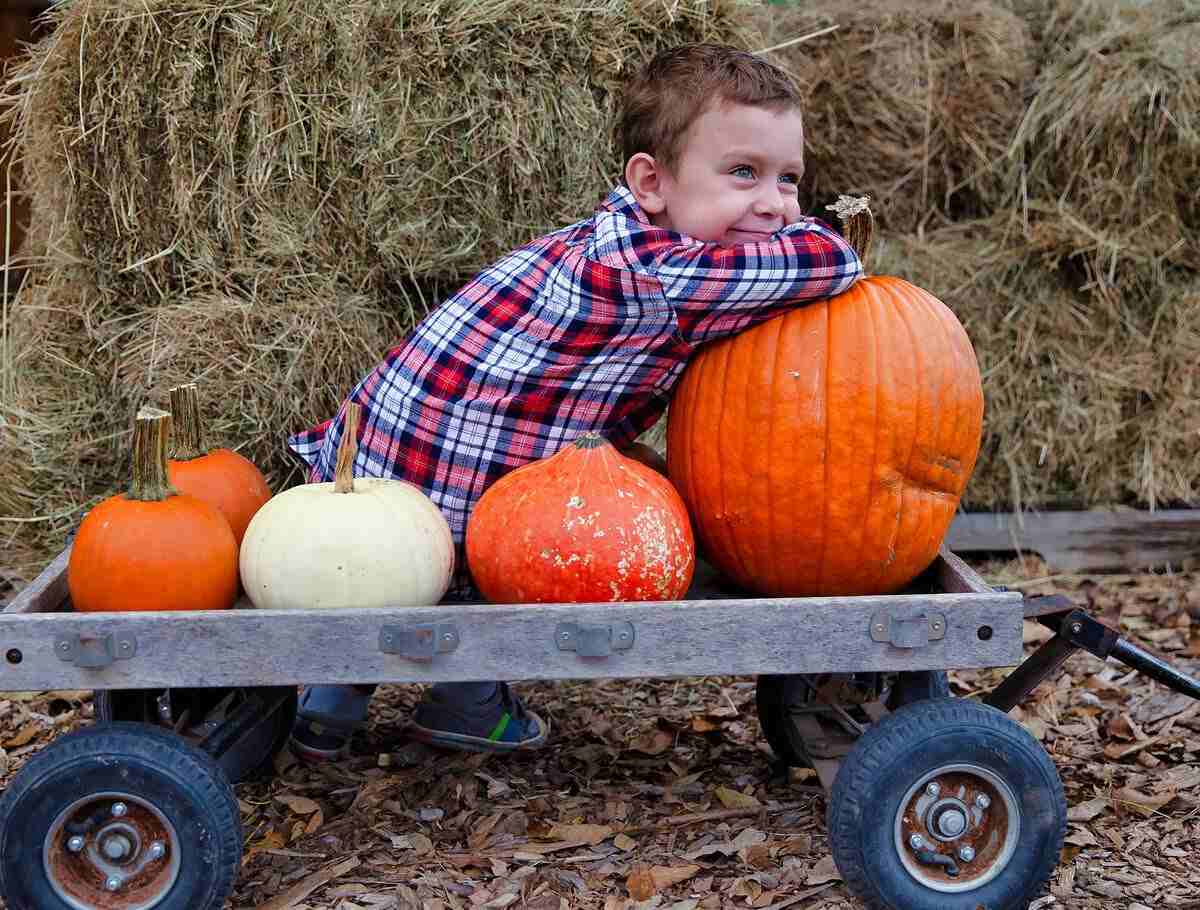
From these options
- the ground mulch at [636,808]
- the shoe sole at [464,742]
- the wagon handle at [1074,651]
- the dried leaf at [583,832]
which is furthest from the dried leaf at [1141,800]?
the shoe sole at [464,742]

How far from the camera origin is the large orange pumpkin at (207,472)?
2678 mm

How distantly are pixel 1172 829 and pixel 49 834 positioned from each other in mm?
2223

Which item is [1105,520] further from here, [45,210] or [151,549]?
[45,210]

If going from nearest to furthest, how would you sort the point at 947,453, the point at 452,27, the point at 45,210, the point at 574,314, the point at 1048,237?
1. the point at 947,453
2. the point at 574,314
3. the point at 452,27
4. the point at 45,210
5. the point at 1048,237

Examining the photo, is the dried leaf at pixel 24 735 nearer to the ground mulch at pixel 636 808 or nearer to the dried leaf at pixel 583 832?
the ground mulch at pixel 636 808

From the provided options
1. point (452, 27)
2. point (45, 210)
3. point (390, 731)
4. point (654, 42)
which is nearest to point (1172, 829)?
point (390, 731)

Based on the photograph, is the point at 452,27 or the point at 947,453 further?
the point at 452,27

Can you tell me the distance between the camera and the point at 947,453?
245 cm

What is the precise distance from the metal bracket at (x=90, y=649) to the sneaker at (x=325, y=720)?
961mm

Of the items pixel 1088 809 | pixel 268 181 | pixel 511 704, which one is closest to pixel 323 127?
pixel 268 181

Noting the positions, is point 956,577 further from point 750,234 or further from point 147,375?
point 147,375

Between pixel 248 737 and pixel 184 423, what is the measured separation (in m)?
0.68

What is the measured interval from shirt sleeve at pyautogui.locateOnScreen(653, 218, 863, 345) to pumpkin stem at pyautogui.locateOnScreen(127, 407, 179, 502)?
0.97 meters

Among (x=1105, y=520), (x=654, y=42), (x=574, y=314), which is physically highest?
(x=654, y=42)
